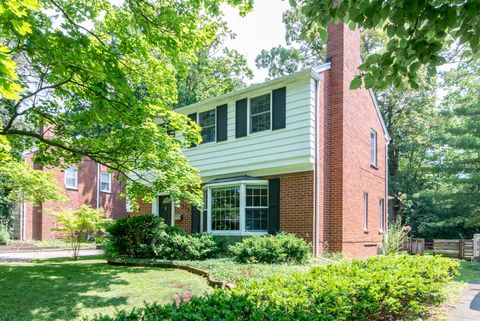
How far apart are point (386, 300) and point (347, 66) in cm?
975

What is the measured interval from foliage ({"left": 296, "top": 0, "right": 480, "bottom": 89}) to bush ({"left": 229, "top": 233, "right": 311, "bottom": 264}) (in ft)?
21.4

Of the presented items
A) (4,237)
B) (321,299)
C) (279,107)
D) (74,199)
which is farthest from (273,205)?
(74,199)

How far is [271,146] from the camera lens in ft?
39.2

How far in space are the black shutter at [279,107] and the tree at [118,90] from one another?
9.58 ft

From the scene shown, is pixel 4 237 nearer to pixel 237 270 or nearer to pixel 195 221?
pixel 195 221

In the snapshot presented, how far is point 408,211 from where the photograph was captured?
87.8 ft

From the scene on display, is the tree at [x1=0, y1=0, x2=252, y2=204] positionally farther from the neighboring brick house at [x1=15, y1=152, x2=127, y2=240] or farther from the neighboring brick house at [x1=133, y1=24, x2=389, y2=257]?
the neighboring brick house at [x1=15, y1=152, x2=127, y2=240]

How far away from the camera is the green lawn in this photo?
580 cm

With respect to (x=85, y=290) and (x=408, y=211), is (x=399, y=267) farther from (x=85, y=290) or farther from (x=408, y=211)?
(x=408, y=211)

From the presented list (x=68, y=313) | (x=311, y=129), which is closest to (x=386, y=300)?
(x=68, y=313)

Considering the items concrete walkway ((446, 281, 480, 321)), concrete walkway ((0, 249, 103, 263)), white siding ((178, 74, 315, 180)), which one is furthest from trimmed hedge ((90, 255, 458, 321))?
concrete walkway ((0, 249, 103, 263))

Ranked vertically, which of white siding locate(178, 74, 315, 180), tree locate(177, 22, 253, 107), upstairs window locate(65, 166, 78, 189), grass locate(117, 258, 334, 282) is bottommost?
grass locate(117, 258, 334, 282)

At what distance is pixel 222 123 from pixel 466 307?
9572 mm

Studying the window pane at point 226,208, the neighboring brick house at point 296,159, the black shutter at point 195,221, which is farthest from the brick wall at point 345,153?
the black shutter at point 195,221
